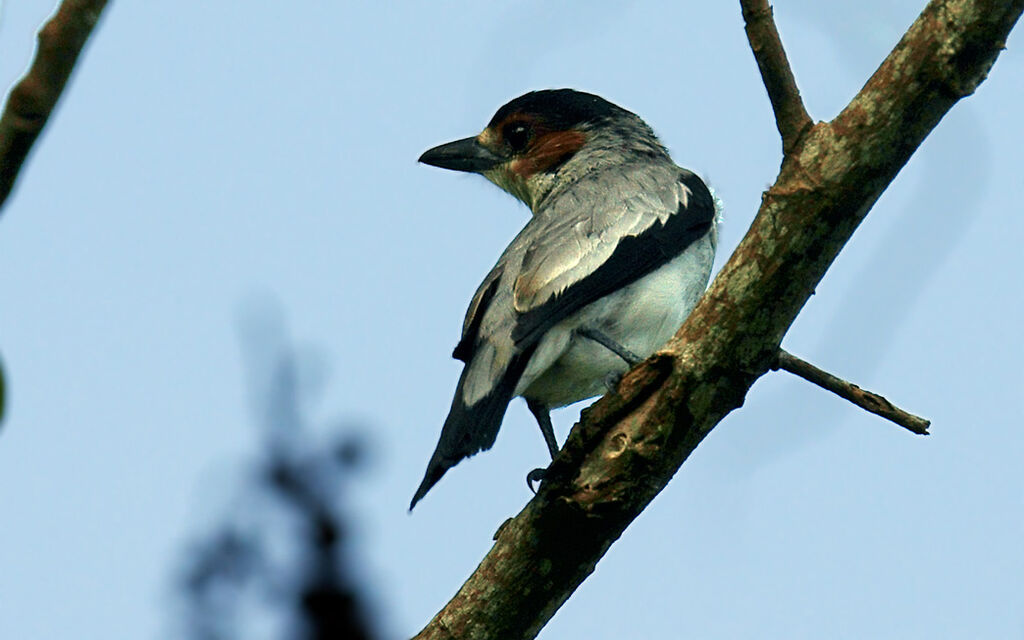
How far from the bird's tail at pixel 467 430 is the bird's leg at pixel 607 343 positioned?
1.33 feet

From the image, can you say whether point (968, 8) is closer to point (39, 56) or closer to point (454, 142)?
point (39, 56)

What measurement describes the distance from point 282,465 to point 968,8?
7.08 feet

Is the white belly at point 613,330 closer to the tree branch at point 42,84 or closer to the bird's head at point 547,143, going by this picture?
the bird's head at point 547,143

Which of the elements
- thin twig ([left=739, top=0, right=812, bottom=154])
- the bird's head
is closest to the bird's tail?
thin twig ([left=739, top=0, right=812, bottom=154])

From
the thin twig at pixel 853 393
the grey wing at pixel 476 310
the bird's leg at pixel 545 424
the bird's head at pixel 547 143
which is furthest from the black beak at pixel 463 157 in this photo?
the thin twig at pixel 853 393

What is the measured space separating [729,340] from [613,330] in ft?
4.51

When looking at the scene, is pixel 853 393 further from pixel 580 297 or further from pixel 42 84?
pixel 42 84

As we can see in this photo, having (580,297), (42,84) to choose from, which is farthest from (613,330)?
(42,84)

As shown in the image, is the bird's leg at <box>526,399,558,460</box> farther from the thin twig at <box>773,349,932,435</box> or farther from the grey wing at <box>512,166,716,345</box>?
the thin twig at <box>773,349,932,435</box>

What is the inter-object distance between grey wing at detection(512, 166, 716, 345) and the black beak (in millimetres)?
1370

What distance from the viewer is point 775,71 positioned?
4.02 metres

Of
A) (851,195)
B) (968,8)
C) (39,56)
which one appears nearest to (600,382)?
(851,195)

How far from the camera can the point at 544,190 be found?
709cm

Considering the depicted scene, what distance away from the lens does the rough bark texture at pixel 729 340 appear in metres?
3.69
